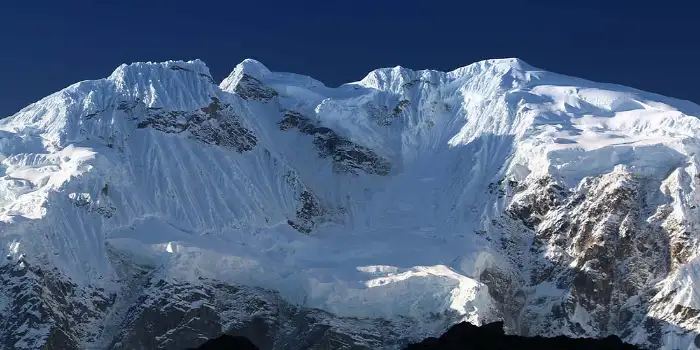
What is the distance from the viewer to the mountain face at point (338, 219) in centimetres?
14625

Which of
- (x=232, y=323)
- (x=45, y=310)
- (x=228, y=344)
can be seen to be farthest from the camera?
(x=232, y=323)

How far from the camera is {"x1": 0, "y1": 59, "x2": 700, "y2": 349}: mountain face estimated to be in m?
146

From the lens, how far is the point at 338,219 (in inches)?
6934

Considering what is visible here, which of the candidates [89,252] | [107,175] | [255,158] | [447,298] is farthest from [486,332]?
[255,158]

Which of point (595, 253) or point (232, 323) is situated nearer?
point (232, 323)

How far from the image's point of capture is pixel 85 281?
488 ft

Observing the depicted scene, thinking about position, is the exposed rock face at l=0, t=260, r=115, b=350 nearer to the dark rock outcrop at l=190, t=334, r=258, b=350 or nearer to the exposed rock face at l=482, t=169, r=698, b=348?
the exposed rock face at l=482, t=169, r=698, b=348

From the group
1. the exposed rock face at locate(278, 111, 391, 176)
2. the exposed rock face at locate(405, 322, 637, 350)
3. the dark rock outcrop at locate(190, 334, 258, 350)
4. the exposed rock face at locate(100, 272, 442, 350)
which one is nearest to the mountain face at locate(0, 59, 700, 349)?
the exposed rock face at locate(100, 272, 442, 350)

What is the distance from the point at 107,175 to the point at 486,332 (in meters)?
126

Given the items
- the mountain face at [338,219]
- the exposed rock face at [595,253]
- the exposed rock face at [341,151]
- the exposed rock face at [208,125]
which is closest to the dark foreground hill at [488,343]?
the mountain face at [338,219]

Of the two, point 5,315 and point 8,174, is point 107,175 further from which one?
point 5,315

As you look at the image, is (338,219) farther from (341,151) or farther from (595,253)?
(595,253)

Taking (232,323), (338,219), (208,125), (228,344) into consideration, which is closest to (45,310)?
(232,323)

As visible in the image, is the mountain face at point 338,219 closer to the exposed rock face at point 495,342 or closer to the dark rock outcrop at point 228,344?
the exposed rock face at point 495,342
